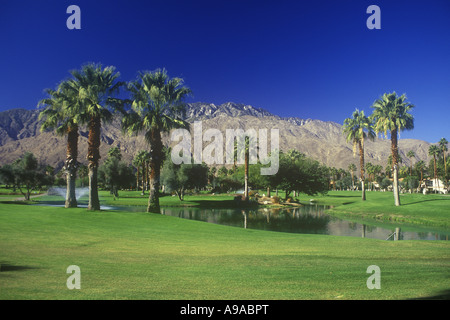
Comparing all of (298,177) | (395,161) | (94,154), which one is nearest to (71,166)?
(94,154)

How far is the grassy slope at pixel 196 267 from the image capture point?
25.0ft

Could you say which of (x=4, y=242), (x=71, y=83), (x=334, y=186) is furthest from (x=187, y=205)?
(x=334, y=186)

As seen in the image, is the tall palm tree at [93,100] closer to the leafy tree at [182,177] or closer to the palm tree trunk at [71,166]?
the palm tree trunk at [71,166]

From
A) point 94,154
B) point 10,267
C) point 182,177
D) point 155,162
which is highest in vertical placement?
point 94,154

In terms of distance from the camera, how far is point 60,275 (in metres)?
8.45

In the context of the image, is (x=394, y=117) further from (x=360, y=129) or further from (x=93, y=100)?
(x=93, y=100)

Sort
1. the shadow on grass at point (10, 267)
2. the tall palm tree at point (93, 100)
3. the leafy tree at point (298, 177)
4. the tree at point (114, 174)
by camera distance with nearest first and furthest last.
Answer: the shadow on grass at point (10, 267)
the tall palm tree at point (93, 100)
the leafy tree at point (298, 177)
the tree at point (114, 174)

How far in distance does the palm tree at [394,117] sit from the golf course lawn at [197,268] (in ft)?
99.4

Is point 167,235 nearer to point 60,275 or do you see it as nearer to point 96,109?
point 60,275

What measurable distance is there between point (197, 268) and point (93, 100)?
24.0 meters

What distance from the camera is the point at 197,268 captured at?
10.1 m

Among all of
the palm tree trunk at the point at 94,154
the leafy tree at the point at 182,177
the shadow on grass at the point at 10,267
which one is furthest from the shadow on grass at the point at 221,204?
the shadow on grass at the point at 10,267

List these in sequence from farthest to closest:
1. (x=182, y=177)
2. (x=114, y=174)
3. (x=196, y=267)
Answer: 1. (x=114, y=174)
2. (x=182, y=177)
3. (x=196, y=267)
